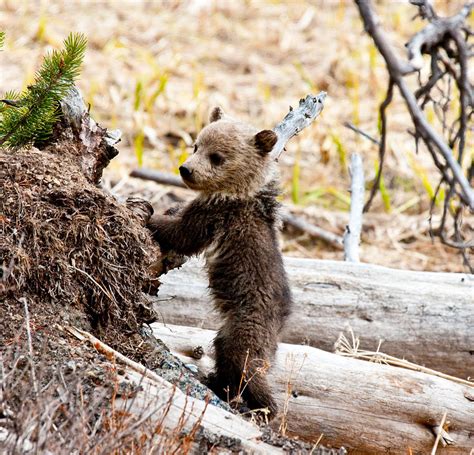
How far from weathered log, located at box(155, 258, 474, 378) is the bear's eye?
1.17 m

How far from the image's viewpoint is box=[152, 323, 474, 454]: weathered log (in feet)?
17.1

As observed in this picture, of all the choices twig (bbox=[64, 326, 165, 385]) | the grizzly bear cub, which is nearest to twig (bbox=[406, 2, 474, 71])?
the grizzly bear cub

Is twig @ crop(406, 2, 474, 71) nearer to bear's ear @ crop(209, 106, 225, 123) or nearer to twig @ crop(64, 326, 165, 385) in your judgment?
bear's ear @ crop(209, 106, 225, 123)

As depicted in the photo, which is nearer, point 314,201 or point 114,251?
point 114,251

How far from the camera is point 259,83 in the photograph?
489 inches

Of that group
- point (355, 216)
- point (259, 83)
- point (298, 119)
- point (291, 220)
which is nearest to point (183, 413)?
point (298, 119)

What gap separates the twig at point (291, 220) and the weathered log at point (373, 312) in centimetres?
252

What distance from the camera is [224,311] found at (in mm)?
5250

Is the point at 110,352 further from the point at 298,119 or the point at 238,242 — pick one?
the point at 298,119

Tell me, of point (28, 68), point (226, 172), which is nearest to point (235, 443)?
point (226, 172)

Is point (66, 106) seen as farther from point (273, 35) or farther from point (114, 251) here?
point (273, 35)

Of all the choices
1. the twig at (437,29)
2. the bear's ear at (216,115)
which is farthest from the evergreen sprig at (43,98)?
the twig at (437,29)

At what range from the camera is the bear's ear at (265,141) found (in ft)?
17.8

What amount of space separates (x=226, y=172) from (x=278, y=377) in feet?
4.53
